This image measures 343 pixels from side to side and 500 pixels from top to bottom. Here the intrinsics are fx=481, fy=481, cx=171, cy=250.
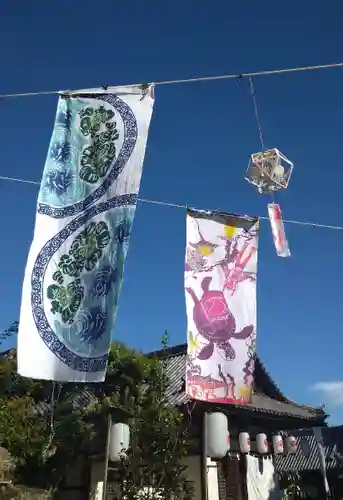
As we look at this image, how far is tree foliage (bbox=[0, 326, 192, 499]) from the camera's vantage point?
36.6 ft

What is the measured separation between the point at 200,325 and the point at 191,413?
7043mm

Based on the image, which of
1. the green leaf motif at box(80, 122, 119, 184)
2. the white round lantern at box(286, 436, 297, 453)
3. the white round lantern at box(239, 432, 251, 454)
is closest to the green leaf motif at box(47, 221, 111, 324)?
the green leaf motif at box(80, 122, 119, 184)

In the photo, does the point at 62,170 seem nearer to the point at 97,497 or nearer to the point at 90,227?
the point at 90,227

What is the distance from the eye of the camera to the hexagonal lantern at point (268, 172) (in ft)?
28.3

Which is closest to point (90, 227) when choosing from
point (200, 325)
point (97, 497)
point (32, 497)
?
point (200, 325)

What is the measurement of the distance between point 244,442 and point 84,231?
11262 millimetres

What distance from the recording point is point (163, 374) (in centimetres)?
1278

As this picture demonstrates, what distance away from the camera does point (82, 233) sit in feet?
21.8

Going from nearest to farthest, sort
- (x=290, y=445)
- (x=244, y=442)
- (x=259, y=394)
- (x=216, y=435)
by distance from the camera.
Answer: (x=216, y=435) → (x=244, y=442) → (x=290, y=445) → (x=259, y=394)

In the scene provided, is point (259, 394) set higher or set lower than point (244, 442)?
higher

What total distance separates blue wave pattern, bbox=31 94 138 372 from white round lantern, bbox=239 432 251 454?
10732 mm

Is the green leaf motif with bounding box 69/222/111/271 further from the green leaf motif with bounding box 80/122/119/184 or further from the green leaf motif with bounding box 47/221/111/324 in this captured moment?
the green leaf motif with bounding box 80/122/119/184

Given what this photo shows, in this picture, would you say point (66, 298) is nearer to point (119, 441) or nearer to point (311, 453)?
point (119, 441)

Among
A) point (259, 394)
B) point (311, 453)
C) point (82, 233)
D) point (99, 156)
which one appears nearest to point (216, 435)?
point (82, 233)
